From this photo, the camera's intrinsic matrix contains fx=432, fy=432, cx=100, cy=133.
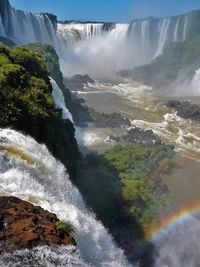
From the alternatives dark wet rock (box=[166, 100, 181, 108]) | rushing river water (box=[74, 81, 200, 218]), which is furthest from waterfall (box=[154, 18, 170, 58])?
dark wet rock (box=[166, 100, 181, 108])

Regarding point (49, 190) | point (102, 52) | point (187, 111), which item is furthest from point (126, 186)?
point (102, 52)

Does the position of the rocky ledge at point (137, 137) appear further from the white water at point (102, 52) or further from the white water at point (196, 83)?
the white water at point (102, 52)

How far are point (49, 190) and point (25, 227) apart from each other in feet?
10.0

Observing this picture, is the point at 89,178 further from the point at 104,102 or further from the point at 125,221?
the point at 104,102

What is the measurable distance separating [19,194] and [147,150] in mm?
19814

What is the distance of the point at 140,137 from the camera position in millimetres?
Result: 35156

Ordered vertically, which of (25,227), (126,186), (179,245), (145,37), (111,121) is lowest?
(145,37)

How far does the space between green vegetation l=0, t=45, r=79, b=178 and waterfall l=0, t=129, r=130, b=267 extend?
8.42 feet

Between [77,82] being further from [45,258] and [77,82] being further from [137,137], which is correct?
[45,258]

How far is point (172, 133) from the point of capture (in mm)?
37812

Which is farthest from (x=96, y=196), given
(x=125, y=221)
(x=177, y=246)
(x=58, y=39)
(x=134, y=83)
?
(x=58, y=39)

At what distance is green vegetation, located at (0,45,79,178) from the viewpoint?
696 inches

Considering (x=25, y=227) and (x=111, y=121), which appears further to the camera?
(x=111, y=121)

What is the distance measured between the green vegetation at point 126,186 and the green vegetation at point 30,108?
171 centimetres
